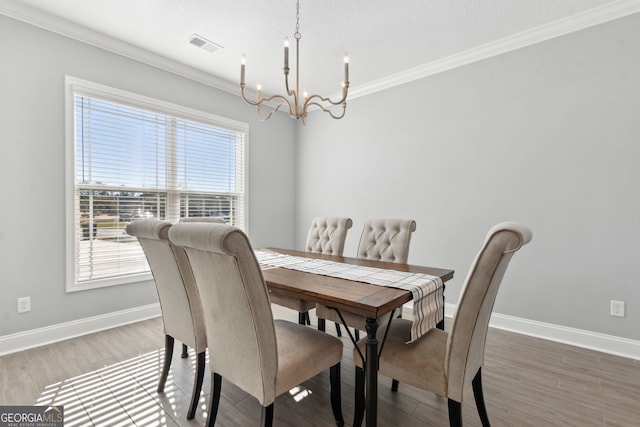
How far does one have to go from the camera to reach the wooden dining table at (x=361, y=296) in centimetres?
132

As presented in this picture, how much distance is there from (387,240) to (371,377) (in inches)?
52.2

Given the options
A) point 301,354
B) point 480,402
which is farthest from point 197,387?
point 480,402

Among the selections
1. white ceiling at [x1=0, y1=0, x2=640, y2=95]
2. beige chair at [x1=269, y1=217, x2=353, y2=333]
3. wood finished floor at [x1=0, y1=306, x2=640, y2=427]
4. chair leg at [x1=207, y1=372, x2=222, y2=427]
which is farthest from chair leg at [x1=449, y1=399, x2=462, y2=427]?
white ceiling at [x1=0, y1=0, x2=640, y2=95]

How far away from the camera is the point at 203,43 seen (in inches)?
114

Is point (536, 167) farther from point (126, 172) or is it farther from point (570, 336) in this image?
point (126, 172)

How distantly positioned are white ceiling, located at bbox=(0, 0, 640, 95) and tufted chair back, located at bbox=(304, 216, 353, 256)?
65.5 inches

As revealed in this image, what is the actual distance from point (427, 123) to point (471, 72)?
624mm

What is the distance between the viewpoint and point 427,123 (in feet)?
11.2

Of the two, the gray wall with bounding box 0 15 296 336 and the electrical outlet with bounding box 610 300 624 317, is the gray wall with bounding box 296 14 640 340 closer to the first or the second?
the electrical outlet with bounding box 610 300 624 317

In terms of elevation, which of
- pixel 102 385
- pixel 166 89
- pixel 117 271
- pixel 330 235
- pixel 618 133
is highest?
pixel 166 89

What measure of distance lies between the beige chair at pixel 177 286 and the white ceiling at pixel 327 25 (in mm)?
1822

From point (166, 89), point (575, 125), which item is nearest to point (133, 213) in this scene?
point (166, 89)

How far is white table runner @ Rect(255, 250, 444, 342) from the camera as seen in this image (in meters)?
1.49

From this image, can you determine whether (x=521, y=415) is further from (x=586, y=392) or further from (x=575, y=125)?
(x=575, y=125)
